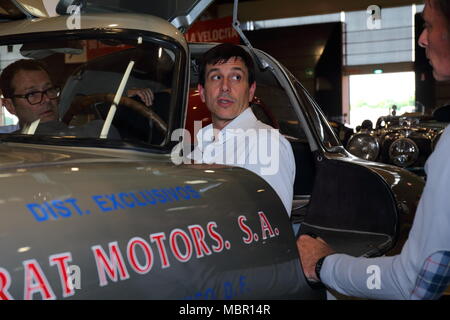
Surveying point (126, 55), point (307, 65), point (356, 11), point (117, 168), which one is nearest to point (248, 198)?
point (117, 168)

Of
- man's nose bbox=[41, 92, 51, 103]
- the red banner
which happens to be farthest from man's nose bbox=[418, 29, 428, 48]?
the red banner

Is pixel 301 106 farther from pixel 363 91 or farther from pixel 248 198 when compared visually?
pixel 363 91

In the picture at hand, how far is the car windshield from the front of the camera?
7.05 ft

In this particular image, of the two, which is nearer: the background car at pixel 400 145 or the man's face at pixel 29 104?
the man's face at pixel 29 104

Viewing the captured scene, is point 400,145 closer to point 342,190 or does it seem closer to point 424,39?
point 342,190

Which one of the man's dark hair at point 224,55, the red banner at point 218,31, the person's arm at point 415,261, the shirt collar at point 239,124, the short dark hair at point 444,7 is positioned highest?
the red banner at point 218,31

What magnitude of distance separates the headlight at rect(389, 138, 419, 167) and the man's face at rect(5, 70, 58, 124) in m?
4.98

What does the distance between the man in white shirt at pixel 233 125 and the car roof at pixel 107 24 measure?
0.22 metres

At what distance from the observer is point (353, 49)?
21.3 meters

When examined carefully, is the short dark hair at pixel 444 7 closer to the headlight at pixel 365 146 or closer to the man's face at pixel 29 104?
the man's face at pixel 29 104

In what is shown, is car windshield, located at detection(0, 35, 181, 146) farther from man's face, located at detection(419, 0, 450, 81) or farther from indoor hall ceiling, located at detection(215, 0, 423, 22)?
indoor hall ceiling, located at detection(215, 0, 423, 22)

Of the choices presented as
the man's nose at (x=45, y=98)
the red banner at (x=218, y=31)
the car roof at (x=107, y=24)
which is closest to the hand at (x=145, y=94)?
the car roof at (x=107, y=24)

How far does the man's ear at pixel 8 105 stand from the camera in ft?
8.02

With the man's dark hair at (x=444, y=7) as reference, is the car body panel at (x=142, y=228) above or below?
below
